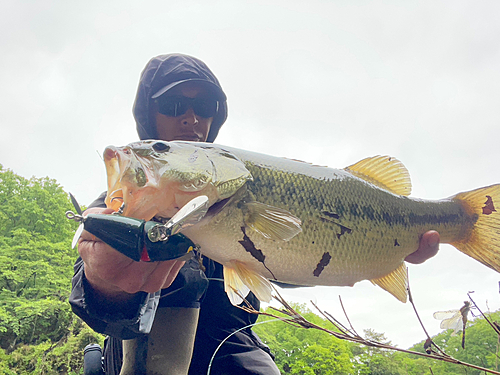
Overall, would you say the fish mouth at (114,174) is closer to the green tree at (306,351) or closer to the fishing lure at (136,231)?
the fishing lure at (136,231)

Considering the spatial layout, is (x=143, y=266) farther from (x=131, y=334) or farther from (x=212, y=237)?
(x=131, y=334)

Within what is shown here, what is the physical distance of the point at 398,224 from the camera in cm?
185

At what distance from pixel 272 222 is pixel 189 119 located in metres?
1.61

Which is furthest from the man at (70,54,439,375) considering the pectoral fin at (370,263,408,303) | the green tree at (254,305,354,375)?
the green tree at (254,305,354,375)

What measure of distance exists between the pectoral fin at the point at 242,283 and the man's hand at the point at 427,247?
107 cm

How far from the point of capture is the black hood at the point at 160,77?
2.71m

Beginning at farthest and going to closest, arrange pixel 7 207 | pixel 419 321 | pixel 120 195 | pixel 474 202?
1. pixel 7 207
2. pixel 474 202
3. pixel 120 195
4. pixel 419 321

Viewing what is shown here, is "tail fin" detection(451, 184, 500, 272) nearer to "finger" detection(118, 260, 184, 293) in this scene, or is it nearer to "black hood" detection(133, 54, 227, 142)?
"finger" detection(118, 260, 184, 293)

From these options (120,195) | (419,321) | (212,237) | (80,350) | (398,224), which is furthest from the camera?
(80,350)

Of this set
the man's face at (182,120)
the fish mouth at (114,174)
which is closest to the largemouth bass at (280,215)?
the fish mouth at (114,174)

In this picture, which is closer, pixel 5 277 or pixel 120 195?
pixel 120 195

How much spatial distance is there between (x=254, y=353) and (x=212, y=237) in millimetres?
1287

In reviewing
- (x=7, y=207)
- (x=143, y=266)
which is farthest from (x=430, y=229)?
(x=7, y=207)

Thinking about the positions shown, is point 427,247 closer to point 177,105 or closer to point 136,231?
point 136,231
